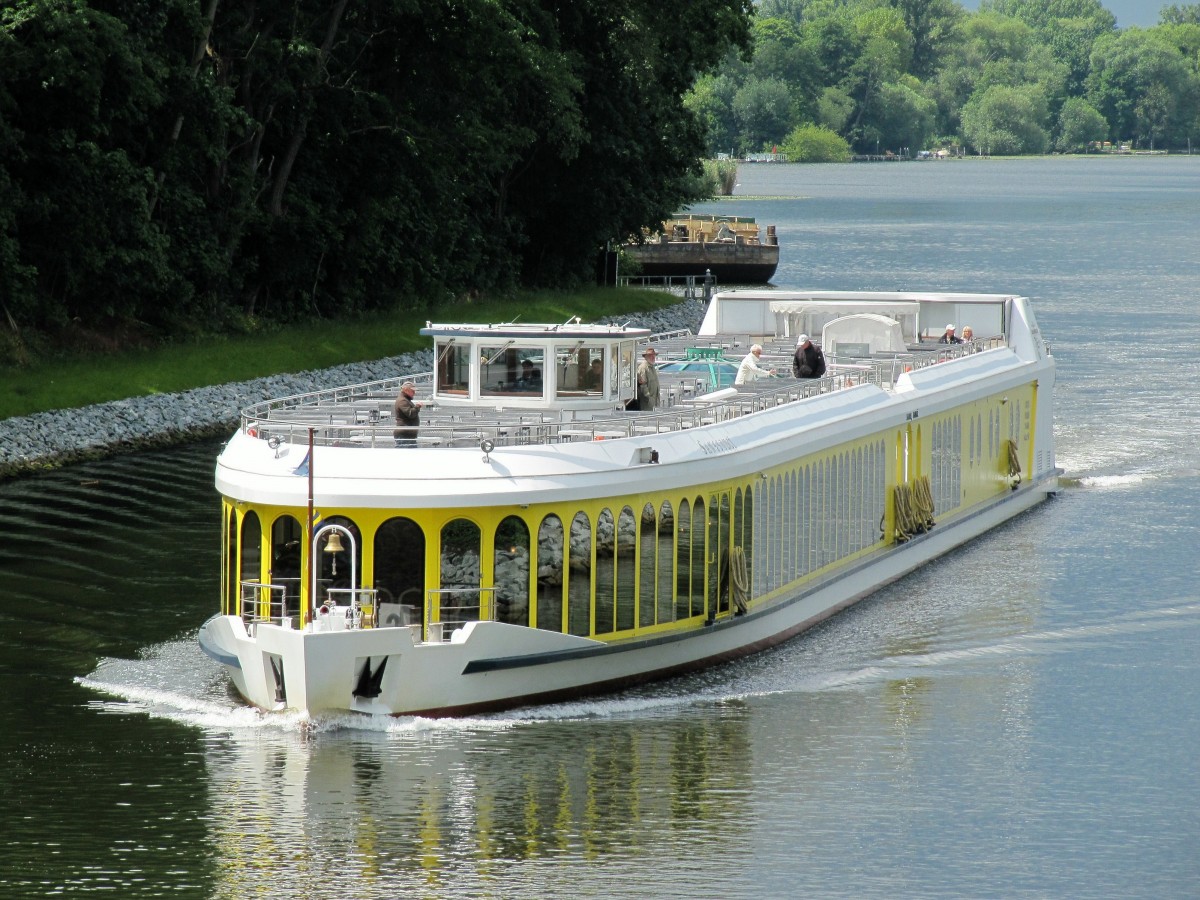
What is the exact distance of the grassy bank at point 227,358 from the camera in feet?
139

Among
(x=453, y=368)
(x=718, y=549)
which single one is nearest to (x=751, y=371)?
(x=453, y=368)

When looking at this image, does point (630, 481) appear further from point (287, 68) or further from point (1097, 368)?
point (1097, 368)

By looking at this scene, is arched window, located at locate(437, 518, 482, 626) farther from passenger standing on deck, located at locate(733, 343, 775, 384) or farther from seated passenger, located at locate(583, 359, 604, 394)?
passenger standing on deck, located at locate(733, 343, 775, 384)

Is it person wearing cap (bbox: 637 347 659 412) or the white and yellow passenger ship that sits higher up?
person wearing cap (bbox: 637 347 659 412)

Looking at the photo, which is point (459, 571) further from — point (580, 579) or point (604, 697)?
point (604, 697)

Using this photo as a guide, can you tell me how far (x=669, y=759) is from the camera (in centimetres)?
2017

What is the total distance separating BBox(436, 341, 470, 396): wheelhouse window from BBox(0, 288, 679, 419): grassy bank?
18061 millimetres

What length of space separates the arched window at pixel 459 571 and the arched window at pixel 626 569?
1.79 meters

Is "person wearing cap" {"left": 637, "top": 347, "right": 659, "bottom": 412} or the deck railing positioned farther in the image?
"person wearing cap" {"left": 637, "top": 347, "right": 659, "bottom": 412}

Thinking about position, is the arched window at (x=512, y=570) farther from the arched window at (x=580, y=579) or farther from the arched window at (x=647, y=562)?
the arched window at (x=647, y=562)

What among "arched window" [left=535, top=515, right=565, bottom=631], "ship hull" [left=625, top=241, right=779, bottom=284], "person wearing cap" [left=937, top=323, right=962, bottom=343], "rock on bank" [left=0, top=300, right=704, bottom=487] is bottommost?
"rock on bank" [left=0, top=300, right=704, bottom=487]

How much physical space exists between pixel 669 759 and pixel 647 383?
590 cm

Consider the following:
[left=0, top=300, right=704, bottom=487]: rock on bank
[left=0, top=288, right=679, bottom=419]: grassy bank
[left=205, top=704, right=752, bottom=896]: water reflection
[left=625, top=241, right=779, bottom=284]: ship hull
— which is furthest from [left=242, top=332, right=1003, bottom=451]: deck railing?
[left=625, top=241, right=779, bottom=284]: ship hull

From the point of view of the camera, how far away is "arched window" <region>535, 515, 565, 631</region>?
2077cm
